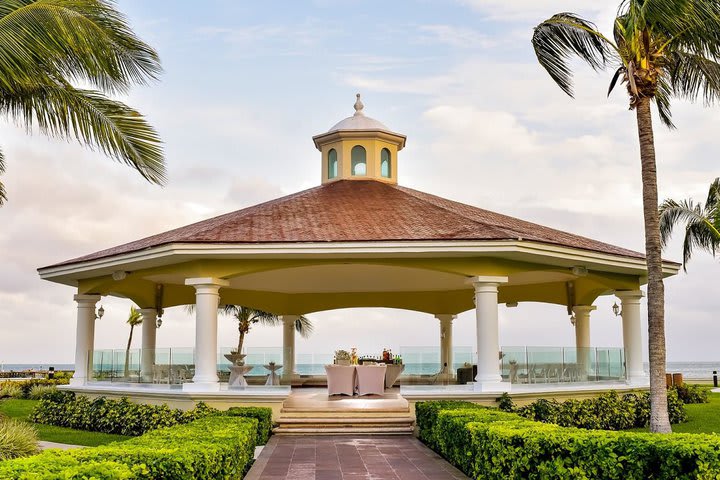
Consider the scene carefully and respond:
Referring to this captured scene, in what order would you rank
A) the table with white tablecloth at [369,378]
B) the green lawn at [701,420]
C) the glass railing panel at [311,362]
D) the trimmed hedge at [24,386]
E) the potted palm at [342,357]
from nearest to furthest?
1. the green lawn at [701,420]
2. the table with white tablecloth at [369,378]
3. the potted palm at [342,357]
4. the glass railing panel at [311,362]
5. the trimmed hedge at [24,386]

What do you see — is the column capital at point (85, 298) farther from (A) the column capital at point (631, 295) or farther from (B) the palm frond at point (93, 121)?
(A) the column capital at point (631, 295)

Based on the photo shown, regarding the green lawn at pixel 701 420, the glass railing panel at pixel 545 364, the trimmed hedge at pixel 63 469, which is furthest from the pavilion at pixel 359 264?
the trimmed hedge at pixel 63 469

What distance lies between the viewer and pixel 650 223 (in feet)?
40.7

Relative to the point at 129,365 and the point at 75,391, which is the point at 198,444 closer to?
the point at 129,365

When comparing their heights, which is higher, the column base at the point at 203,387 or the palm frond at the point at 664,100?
the palm frond at the point at 664,100

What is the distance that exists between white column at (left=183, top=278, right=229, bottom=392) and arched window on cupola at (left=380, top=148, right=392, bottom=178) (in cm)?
776

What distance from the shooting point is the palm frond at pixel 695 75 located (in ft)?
46.0

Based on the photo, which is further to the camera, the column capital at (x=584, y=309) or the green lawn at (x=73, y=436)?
the column capital at (x=584, y=309)

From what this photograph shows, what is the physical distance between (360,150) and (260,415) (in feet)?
32.9

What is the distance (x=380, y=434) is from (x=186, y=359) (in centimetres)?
469

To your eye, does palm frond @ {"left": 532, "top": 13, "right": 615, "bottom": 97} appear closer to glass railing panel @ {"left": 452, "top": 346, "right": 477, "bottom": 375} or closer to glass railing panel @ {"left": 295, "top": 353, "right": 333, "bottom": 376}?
glass railing panel @ {"left": 452, "top": 346, "right": 477, "bottom": 375}

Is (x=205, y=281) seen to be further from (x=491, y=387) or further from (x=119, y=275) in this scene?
(x=491, y=387)

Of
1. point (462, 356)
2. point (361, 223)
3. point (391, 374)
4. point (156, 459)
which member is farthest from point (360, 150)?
point (156, 459)

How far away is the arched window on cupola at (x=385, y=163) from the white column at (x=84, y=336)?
333 inches
